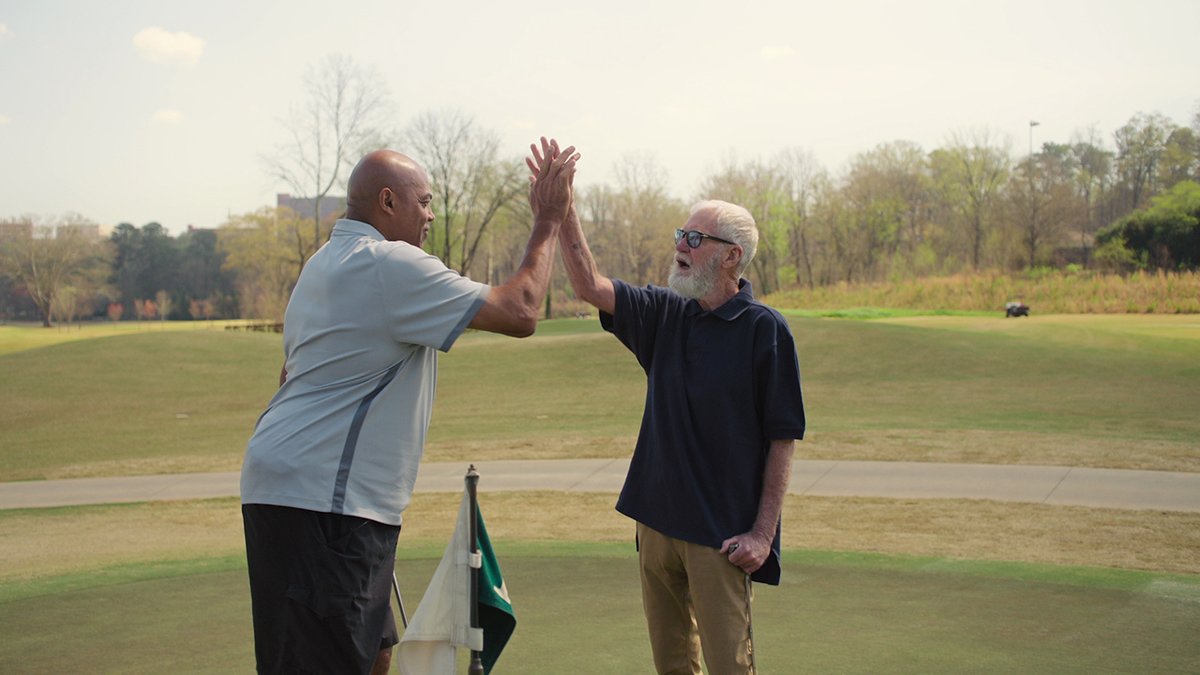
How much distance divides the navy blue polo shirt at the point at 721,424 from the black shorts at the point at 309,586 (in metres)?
1.10

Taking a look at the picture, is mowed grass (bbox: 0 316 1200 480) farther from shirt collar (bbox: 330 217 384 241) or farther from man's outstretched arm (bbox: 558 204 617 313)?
shirt collar (bbox: 330 217 384 241)

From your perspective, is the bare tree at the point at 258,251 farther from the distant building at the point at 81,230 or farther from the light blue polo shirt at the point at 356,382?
the light blue polo shirt at the point at 356,382

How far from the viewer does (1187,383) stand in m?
21.4

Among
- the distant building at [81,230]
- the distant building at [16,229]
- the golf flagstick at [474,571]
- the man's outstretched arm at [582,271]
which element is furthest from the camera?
the distant building at [81,230]

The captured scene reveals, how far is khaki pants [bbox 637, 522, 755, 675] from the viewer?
3.75m

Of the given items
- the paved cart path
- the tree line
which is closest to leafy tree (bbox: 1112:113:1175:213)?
the tree line

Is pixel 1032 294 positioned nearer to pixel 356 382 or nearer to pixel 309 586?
pixel 356 382

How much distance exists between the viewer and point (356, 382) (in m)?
3.26

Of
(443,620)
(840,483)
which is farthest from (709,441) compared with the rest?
(840,483)

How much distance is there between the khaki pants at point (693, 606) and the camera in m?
3.75

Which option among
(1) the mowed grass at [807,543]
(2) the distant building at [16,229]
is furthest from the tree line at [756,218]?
(1) the mowed grass at [807,543]

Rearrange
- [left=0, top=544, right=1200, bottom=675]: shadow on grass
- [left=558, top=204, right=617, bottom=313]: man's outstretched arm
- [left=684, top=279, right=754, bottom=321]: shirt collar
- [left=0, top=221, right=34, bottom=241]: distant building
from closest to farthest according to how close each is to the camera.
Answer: [left=684, top=279, right=754, bottom=321]: shirt collar → [left=558, top=204, right=617, bottom=313]: man's outstretched arm → [left=0, top=544, right=1200, bottom=675]: shadow on grass → [left=0, top=221, right=34, bottom=241]: distant building

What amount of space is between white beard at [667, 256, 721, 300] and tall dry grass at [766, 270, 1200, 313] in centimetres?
3726

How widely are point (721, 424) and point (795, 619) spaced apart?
8.31 feet
